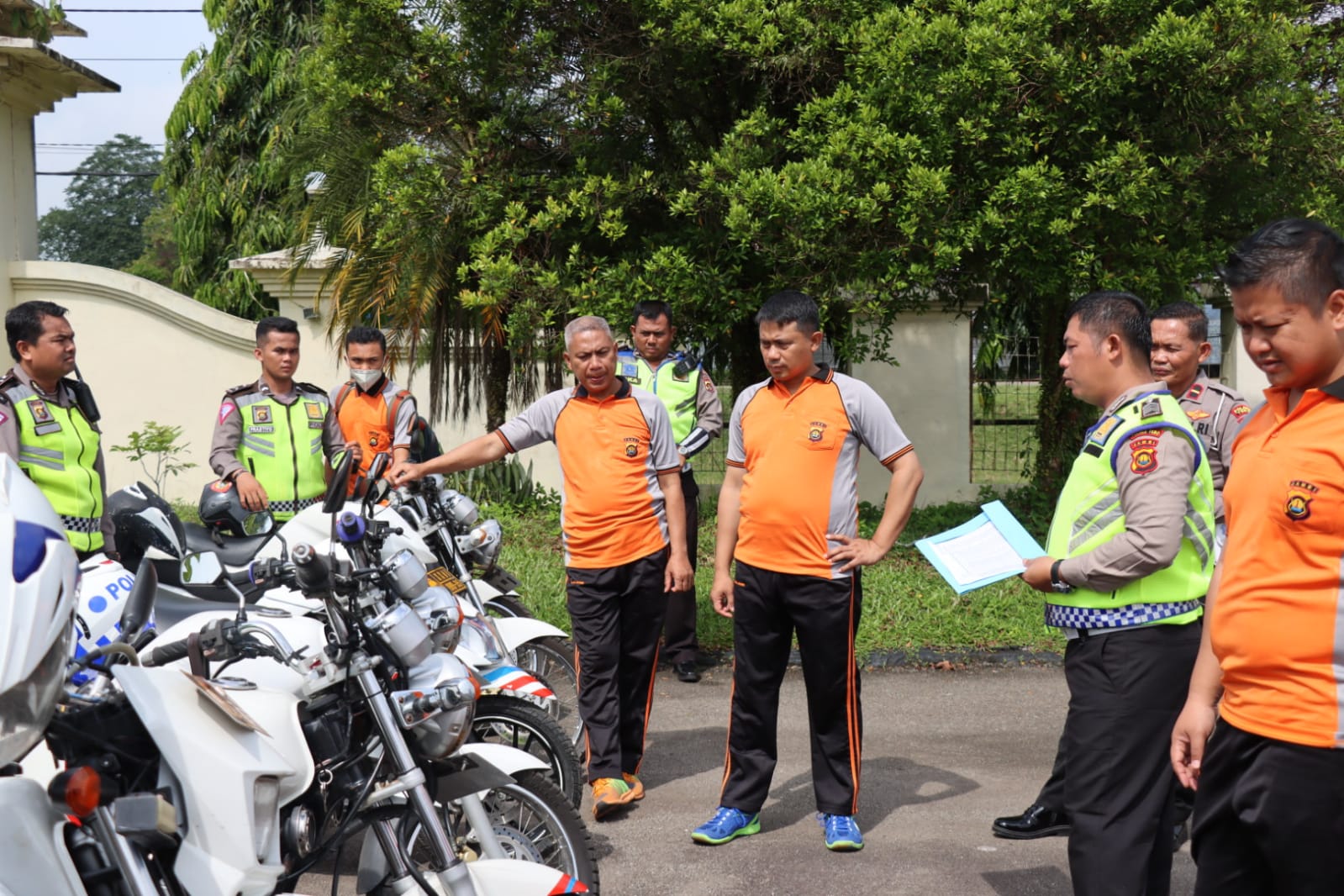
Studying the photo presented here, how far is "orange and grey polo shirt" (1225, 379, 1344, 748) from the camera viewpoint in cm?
229

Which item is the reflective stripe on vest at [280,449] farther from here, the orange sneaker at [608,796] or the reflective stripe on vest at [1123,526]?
the reflective stripe on vest at [1123,526]

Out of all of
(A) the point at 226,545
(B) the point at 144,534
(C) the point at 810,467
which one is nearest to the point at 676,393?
(C) the point at 810,467

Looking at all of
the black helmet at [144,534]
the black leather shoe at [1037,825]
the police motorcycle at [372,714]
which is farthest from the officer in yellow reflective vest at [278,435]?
the black leather shoe at [1037,825]

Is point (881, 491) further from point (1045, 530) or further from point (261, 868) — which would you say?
point (261, 868)

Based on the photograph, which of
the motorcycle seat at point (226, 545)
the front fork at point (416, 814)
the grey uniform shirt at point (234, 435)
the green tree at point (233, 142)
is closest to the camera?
the front fork at point (416, 814)

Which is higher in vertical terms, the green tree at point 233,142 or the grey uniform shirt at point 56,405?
the green tree at point 233,142

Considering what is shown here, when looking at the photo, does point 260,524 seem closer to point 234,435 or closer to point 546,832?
point 546,832

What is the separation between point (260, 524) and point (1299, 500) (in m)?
3.37

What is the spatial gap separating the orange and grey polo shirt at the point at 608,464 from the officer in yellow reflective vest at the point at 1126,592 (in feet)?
6.55

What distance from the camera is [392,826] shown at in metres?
2.97

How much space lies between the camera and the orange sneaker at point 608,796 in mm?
4895

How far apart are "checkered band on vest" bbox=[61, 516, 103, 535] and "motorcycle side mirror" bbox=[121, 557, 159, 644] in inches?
139

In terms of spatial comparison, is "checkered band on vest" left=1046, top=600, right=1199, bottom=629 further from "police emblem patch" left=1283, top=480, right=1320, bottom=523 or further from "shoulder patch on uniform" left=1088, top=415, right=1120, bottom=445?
"police emblem patch" left=1283, top=480, right=1320, bottom=523

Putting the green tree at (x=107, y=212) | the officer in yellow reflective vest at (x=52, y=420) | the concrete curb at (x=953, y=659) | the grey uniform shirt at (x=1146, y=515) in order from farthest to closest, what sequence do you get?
the green tree at (x=107, y=212) → the concrete curb at (x=953, y=659) → the officer in yellow reflective vest at (x=52, y=420) → the grey uniform shirt at (x=1146, y=515)
